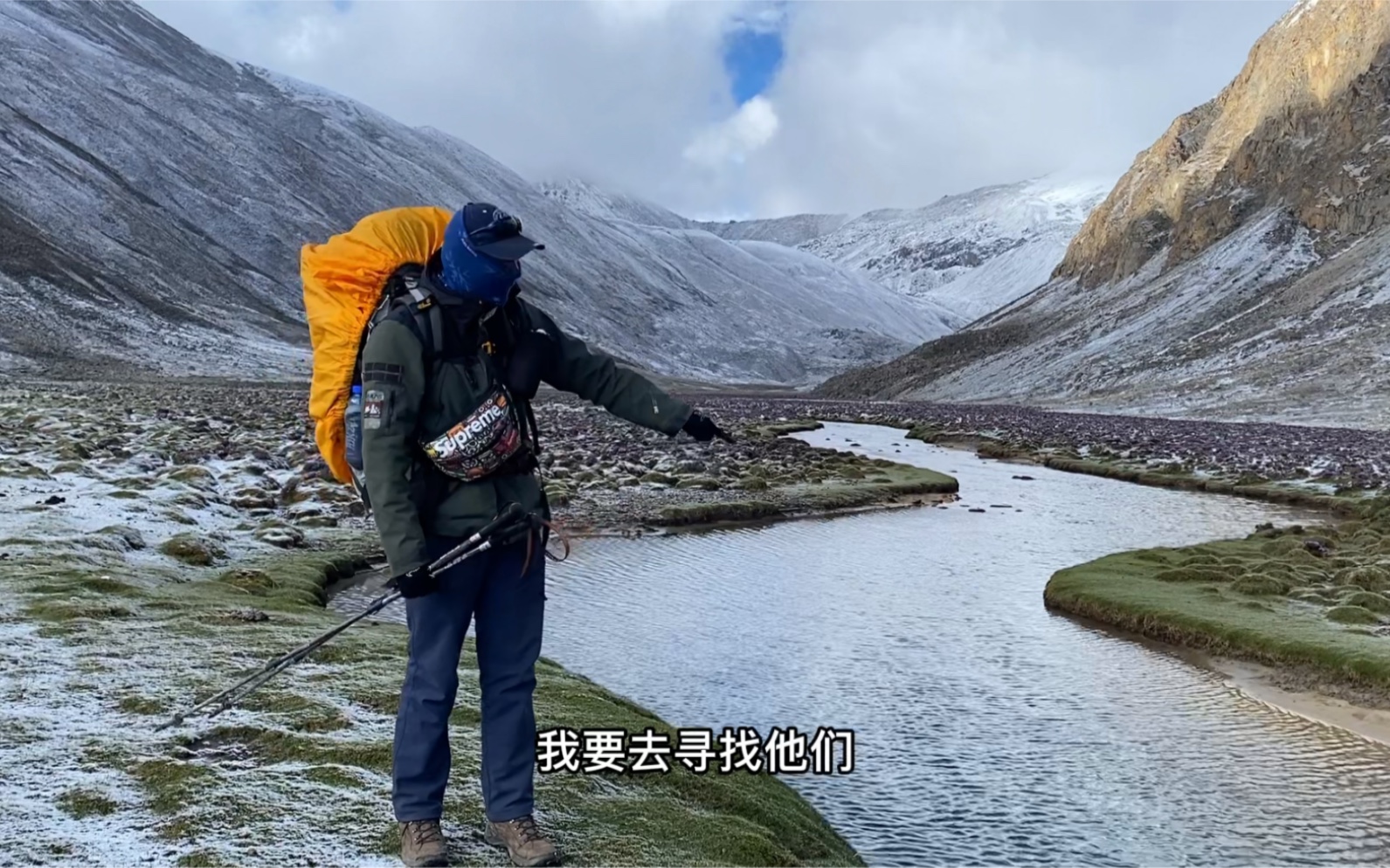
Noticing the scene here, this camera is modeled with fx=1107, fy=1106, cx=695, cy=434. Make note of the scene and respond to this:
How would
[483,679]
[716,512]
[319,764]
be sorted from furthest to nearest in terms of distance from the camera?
[716,512] → [319,764] → [483,679]

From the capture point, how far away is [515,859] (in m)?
6.45

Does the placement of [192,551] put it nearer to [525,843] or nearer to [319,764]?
[319,764]

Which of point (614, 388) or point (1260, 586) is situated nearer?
point (614, 388)

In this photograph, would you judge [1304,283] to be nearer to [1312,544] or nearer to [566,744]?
[1312,544]

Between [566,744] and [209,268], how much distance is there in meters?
174

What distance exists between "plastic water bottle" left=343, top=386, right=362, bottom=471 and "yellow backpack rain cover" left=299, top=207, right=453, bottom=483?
56 mm

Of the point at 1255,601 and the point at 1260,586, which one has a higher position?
the point at 1260,586

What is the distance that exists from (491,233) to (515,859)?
362 centimetres

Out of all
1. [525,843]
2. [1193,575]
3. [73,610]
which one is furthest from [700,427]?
[1193,575]

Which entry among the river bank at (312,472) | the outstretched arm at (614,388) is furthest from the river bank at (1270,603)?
the outstretched arm at (614,388)

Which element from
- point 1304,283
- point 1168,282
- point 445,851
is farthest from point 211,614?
point 1168,282

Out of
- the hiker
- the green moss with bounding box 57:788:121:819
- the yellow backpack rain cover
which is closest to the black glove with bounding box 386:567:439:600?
the hiker

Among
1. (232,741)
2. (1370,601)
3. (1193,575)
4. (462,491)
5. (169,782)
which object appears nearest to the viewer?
(462,491)

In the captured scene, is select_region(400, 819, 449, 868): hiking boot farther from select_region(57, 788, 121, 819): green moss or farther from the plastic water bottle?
the plastic water bottle
